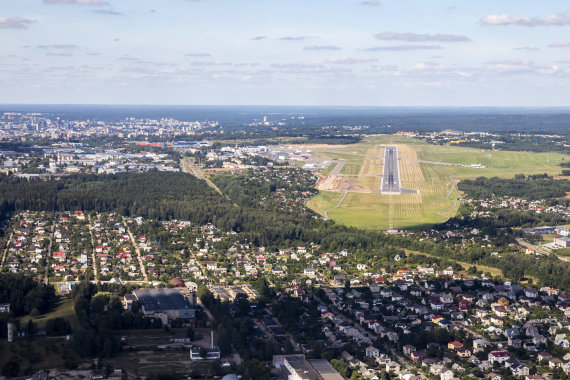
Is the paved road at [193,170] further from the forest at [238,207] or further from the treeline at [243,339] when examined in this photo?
the treeline at [243,339]

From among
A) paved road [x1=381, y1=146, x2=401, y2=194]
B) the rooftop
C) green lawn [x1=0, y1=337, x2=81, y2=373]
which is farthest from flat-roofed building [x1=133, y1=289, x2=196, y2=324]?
paved road [x1=381, y1=146, x2=401, y2=194]

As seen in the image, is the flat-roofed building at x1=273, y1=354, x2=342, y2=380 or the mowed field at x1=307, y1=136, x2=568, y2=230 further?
the mowed field at x1=307, y1=136, x2=568, y2=230

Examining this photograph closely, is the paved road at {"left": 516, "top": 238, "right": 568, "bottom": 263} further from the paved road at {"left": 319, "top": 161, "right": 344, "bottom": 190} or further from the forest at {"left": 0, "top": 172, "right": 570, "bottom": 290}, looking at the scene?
the paved road at {"left": 319, "top": 161, "right": 344, "bottom": 190}

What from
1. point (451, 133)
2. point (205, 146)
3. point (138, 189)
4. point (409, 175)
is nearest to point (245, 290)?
point (138, 189)

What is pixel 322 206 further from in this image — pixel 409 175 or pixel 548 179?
pixel 548 179

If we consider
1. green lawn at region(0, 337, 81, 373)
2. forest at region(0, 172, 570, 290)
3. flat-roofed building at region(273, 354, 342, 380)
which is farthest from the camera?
forest at region(0, 172, 570, 290)

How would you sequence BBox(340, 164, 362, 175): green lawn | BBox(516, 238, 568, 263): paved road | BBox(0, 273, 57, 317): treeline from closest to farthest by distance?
BBox(0, 273, 57, 317): treeline
BBox(516, 238, 568, 263): paved road
BBox(340, 164, 362, 175): green lawn
